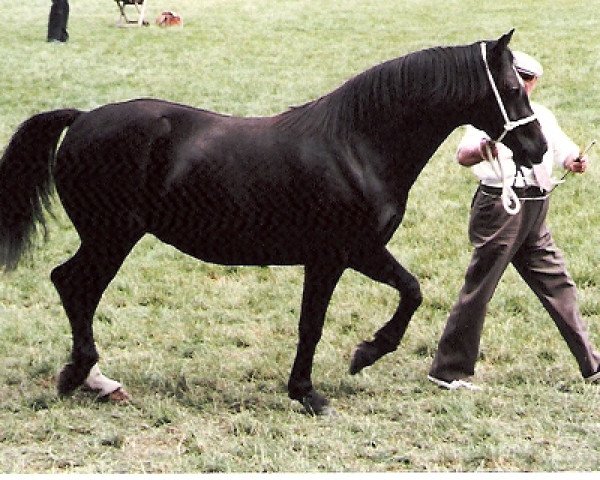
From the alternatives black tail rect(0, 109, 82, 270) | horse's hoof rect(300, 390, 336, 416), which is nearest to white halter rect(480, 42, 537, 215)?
horse's hoof rect(300, 390, 336, 416)

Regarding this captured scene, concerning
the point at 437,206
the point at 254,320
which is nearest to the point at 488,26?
the point at 437,206

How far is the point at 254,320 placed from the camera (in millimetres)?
7102

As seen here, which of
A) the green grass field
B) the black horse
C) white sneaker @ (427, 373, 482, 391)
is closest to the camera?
the green grass field

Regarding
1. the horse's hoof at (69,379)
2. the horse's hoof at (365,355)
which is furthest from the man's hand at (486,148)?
the horse's hoof at (69,379)

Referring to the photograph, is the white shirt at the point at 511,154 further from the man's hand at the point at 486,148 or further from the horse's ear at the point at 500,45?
the horse's ear at the point at 500,45

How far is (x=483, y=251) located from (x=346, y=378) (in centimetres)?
102

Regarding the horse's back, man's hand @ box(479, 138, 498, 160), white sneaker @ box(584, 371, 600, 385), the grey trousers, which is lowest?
white sneaker @ box(584, 371, 600, 385)

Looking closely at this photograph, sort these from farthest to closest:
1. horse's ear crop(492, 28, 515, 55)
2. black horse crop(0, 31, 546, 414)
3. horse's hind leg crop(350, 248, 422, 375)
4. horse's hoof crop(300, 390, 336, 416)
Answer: horse's hind leg crop(350, 248, 422, 375), horse's hoof crop(300, 390, 336, 416), black horse crop(0, 31, 546, 414), horse's ear crop(492, 28, 515, 55)

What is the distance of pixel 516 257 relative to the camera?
19.2 ft

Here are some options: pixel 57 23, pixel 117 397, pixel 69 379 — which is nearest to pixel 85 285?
pixel 69 379

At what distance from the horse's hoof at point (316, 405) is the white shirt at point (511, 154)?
147 centimetres

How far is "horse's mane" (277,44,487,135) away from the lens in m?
5.03

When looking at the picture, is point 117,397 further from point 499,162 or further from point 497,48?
point 497,48

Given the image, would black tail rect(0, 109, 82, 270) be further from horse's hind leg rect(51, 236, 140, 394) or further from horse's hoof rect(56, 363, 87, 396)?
horse's hoof rect(56, 363, 87, 396)
